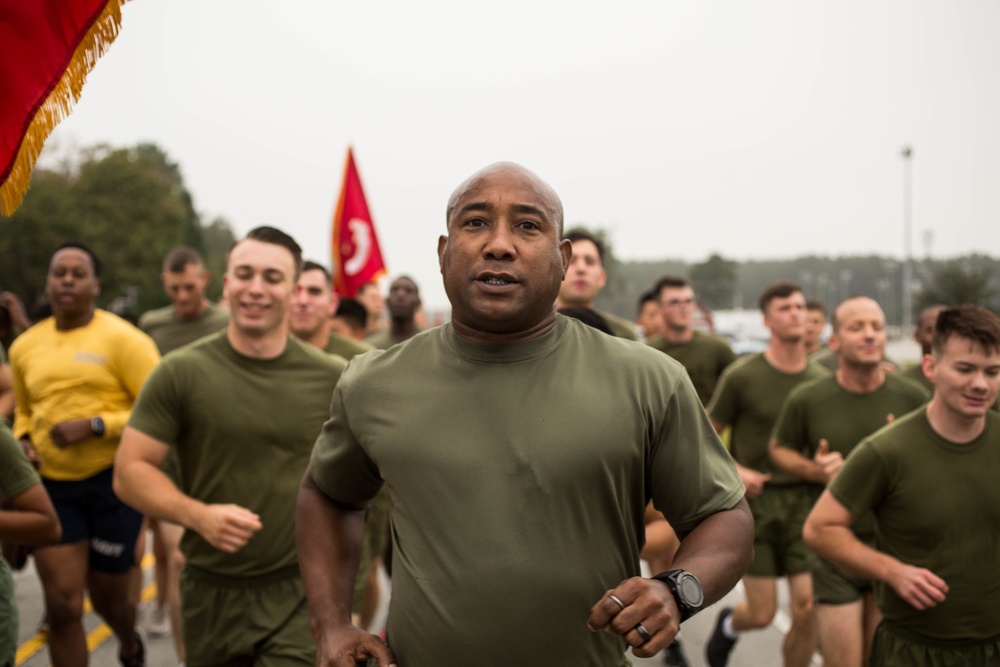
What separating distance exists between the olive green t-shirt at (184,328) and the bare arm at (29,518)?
4.65 meters

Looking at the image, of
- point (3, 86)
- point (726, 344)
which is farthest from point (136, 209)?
point (3, 86)

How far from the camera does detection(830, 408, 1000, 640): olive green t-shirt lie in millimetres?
4023

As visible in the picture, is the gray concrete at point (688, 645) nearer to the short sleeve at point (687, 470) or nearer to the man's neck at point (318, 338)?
the man's neck at point (318, 338)

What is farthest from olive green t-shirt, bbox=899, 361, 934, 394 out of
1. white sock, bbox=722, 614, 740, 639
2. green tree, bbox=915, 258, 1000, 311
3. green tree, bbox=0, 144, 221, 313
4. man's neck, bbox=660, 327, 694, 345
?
green tree, bbox=0, 144, 221, 313

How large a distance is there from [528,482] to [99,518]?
455cm

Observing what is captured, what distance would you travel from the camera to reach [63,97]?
3039mm

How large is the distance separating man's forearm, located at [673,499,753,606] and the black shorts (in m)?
4.58

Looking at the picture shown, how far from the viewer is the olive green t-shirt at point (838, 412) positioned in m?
6.09

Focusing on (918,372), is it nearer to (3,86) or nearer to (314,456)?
(314,456)

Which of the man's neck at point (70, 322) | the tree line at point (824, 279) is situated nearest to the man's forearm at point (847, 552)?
the man's neck at point (70, 322)

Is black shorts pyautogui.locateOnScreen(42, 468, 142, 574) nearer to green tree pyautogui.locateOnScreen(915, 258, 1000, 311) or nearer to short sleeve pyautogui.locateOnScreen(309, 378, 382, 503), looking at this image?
short sleeve pyautogui.locateOnScreen(309, 378, 382, 503)

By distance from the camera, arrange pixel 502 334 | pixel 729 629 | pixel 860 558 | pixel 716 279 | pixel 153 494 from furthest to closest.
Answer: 1. pixel 716 279
2. pixel 729 629
3. pixel 860 558
4. pixel 153 494
5. pixel 502 334

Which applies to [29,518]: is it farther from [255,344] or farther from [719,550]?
[719,550]

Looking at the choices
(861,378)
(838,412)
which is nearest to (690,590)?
(838,412)
